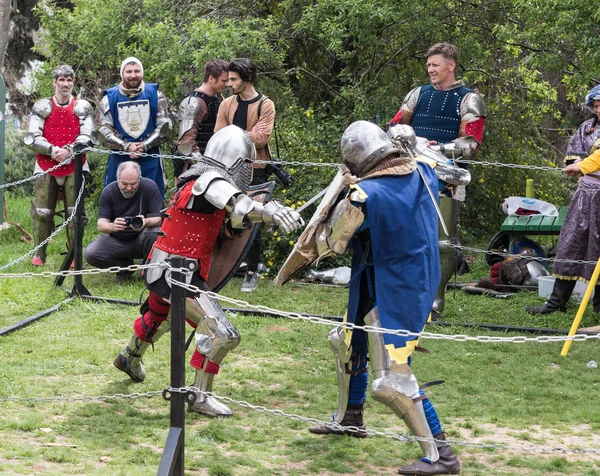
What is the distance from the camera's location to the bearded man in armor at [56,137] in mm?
8352

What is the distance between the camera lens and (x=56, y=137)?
27.9 ft

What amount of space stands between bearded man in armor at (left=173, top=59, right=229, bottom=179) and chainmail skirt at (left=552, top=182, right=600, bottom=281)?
302 centimetres

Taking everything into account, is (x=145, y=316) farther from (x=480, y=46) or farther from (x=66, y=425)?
(x=480, y=46)

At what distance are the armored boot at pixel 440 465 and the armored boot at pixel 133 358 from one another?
1816 mm

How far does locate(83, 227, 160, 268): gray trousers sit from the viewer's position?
794cm

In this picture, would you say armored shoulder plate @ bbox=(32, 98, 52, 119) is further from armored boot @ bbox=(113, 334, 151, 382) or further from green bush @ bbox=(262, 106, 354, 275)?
armored boot @ bbox=(113, 334, 151, 382)

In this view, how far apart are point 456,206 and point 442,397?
2109mm

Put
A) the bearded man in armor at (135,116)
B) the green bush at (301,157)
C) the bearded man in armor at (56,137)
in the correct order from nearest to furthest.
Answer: the bearded man in armor at (135,116) < the bearded man in armor at (56,137) < the green bush at (301,157)

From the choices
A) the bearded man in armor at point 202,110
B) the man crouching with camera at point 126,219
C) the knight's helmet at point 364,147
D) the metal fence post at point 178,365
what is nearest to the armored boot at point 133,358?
the metal fence post at point 178,365

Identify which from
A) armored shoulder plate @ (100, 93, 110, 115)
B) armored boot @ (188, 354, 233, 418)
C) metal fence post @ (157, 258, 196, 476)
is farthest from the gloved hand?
armored shoulder plate @ (100, 93, 110, 115)

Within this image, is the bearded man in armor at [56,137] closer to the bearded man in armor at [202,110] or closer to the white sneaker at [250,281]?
the bearded man in armor at [202,110]

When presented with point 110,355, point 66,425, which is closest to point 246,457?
point 66,425

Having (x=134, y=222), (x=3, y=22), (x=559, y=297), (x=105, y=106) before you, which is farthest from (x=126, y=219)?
(x=3, y=22)

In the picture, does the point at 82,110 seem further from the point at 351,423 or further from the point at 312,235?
the point at 351,423
